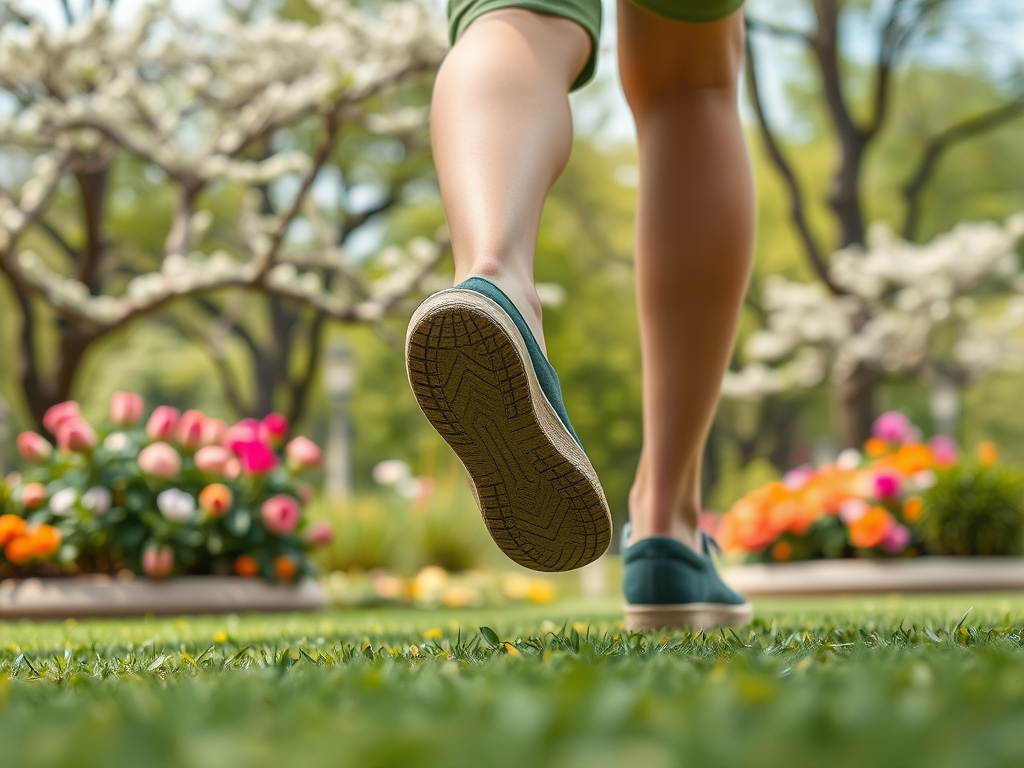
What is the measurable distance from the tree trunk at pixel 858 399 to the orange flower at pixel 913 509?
8274 mm

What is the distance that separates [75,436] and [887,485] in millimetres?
3936

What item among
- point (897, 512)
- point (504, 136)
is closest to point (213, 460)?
point (897, 512)

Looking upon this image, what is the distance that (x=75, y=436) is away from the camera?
A: 491cm

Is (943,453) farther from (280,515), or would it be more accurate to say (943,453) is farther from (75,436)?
(75,436)

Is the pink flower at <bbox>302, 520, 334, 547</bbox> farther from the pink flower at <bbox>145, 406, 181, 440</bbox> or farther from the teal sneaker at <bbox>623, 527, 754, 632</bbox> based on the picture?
the teal sneaker at <bbox>623, 527, 754, 632</bbox>

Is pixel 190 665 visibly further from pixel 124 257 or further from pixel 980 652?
pixel 124 257

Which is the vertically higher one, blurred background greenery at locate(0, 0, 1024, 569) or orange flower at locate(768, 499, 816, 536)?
blurred background greenery at locate(0, 0, 1024, 569)

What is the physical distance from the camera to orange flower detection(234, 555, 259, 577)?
16.5ft

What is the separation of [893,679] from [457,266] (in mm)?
915

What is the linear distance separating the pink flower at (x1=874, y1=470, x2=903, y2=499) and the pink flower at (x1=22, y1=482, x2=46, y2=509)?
13.3ft

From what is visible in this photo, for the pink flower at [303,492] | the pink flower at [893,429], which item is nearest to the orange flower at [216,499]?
the pink flower at [303,492]

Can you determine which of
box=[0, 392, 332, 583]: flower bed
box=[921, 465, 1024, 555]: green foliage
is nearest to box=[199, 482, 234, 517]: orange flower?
box=[0, 392, 332, 583]: flower bed

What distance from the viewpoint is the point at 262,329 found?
25.6m

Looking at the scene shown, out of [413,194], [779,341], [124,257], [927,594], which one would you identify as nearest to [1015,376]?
[779,341]
